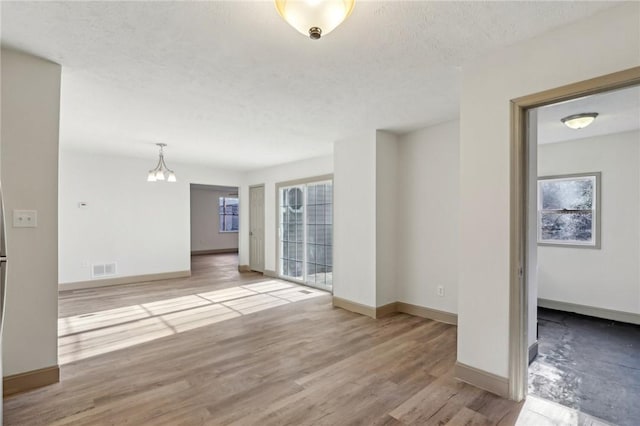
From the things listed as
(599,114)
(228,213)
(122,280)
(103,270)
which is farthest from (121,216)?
(599,114)

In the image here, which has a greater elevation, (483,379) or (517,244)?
(517,244)

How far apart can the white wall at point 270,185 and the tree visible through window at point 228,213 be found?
4.15 metres

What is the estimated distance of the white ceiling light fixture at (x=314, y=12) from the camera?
142 centimetres

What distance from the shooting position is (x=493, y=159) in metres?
2.25

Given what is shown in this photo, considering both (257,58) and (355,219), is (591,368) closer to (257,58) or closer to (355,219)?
(355,219)

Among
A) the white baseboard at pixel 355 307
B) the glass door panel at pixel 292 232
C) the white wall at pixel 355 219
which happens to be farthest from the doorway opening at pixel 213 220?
the white baseboard at pixel 355 307

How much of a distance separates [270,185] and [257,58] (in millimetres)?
4813

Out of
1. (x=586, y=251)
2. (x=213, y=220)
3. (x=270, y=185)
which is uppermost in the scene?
(x=270, y=185)

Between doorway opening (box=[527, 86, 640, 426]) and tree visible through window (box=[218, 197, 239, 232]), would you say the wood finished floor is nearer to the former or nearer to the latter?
doorway opening (box=[527, 86, 640, 426])

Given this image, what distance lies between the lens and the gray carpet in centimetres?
215

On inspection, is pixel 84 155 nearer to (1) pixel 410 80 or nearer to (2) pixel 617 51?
(1) pixel 410 80

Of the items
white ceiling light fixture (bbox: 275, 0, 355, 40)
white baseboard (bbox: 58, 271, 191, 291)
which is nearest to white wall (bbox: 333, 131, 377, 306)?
white ceiling light fixture (bbox: 275, 0, 355, 40)

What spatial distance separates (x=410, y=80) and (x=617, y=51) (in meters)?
1.30

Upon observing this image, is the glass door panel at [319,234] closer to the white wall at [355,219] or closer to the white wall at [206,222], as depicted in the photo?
the white wall at [355,219]
